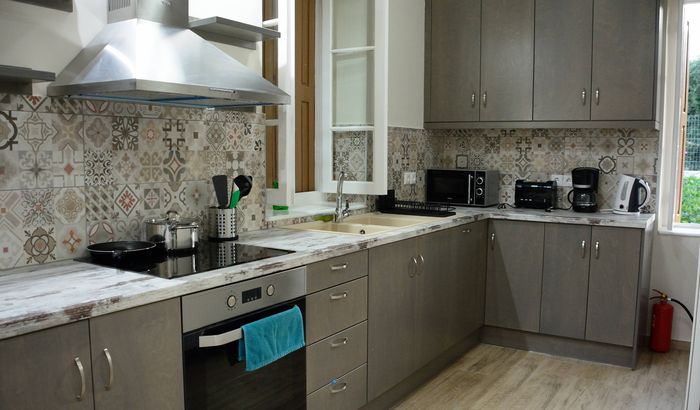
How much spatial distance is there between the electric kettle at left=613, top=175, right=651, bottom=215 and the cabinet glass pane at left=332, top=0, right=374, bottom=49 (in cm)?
190

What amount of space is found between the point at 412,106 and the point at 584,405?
220 centimetres

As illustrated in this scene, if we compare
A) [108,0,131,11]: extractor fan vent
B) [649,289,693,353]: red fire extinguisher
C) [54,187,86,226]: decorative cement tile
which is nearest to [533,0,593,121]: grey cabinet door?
[649,289,693,353]: red fire extinguisher

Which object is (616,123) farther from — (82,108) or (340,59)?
(82,108)

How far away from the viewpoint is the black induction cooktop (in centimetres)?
199

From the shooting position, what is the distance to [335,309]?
2.55 metres

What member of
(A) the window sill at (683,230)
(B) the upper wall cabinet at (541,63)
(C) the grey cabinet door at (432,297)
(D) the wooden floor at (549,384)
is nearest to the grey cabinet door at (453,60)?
(B) the upper wall cabinet at (541,63)

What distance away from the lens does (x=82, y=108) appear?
2.18 m

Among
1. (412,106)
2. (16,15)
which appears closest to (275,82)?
(16,15)

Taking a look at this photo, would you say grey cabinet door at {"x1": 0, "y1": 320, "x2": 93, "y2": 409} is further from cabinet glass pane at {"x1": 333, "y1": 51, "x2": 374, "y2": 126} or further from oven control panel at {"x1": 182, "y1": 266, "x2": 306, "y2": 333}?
cabinet glass pane at {"x1": 333, "y1": 51, "x2": 374, "y2": 126}

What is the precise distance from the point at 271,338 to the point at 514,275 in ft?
7.50

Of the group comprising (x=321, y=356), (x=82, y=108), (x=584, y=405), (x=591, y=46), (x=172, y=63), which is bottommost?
(x=584, y=405)

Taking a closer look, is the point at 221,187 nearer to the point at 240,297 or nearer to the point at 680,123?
the point at 240,297

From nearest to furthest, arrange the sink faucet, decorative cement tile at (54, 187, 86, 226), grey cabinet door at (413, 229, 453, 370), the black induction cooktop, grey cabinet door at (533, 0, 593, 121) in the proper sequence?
the black induction cooktop < decorative cement tile at (54, 187, 86, 226) < grey cabinet door at (413, 229, 453, 370) < the sink faucet < grey cabinet door at (533, 0, 593, 121)

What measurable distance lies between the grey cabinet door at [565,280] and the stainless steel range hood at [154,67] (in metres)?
2.22
